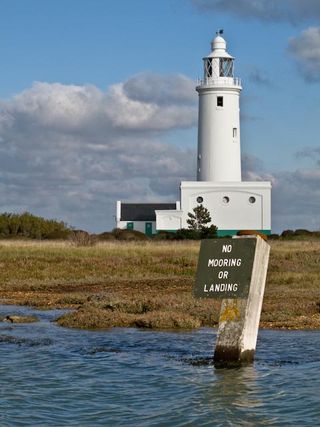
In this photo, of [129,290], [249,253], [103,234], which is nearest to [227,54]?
[103,234]

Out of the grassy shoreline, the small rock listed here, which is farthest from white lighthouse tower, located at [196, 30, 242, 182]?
the small rock

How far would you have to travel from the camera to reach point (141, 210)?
260 ft

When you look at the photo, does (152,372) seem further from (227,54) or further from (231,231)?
(227,54)

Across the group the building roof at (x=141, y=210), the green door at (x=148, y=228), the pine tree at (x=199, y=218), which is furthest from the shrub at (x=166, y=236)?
the building roof at (x=141, y=210)

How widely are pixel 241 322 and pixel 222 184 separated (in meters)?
58.7

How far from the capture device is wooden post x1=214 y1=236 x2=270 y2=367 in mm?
14375

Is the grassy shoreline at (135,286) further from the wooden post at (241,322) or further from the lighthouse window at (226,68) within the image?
the lighthouse window at (226,68)

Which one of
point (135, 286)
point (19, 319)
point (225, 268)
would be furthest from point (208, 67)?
point (225, 268)

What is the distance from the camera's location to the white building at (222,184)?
7281 cm

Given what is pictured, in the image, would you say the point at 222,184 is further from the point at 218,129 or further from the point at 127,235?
the point at 127,235

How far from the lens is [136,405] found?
39.7 feet

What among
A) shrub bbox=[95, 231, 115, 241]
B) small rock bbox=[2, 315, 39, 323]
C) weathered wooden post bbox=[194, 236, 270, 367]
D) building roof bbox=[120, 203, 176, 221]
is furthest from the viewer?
building roof bbox=[120, 203, 176, 221]

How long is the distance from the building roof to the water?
59170 millimetres

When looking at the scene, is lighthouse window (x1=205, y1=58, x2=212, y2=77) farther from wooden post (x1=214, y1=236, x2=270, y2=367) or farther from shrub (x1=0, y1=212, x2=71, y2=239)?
wooden post (x1=214, y1=236, x2=270, y2=367)
